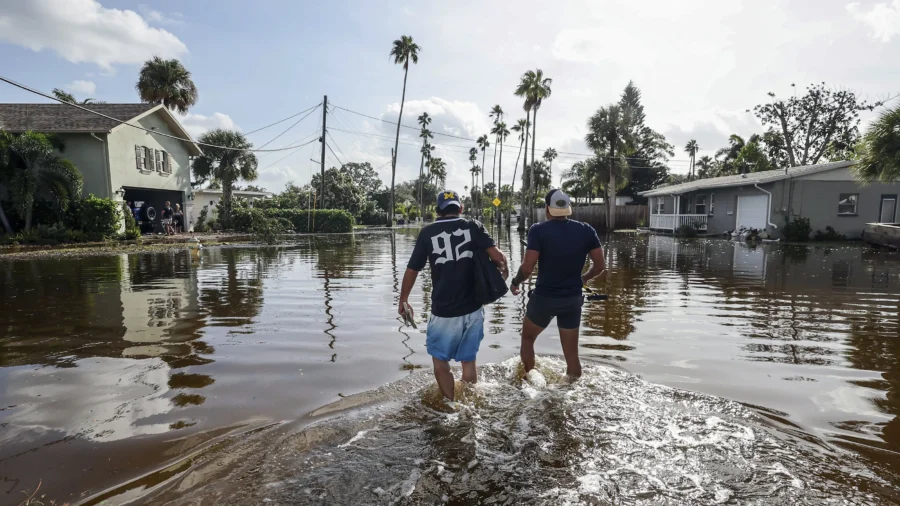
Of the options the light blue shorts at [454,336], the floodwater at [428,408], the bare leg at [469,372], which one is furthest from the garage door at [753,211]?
the light blue shorts at [454,336]

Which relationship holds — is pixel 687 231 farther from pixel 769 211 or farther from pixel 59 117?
pixel 59 117

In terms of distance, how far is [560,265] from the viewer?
4445 millimetres

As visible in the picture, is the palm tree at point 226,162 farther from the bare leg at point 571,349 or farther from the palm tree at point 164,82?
the bare leg at point 571,349

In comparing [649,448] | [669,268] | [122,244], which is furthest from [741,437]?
[122,244]

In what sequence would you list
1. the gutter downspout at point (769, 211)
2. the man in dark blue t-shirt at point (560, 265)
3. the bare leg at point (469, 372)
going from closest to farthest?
1. the bare leg at point (469, 372)
2. the man in dark blue t-shirt at point (560, 265)
3. the gutter downspout at point (769, 211)

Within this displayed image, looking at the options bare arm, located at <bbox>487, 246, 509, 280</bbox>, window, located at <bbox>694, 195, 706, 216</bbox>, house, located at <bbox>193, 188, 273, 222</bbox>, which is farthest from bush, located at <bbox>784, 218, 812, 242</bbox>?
house, located at <bbox>193, 188, 273, 222</bbox>

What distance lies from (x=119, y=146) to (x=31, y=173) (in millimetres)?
Result: 4289

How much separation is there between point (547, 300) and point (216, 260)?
1419 cm

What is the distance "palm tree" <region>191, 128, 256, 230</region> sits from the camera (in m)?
31.9

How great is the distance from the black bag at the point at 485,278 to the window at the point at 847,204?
89.5ft

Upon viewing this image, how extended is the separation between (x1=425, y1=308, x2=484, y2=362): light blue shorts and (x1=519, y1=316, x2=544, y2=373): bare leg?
74cm

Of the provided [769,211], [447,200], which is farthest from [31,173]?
[769,211]

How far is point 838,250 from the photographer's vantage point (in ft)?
63.0

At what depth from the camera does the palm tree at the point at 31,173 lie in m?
20.4
